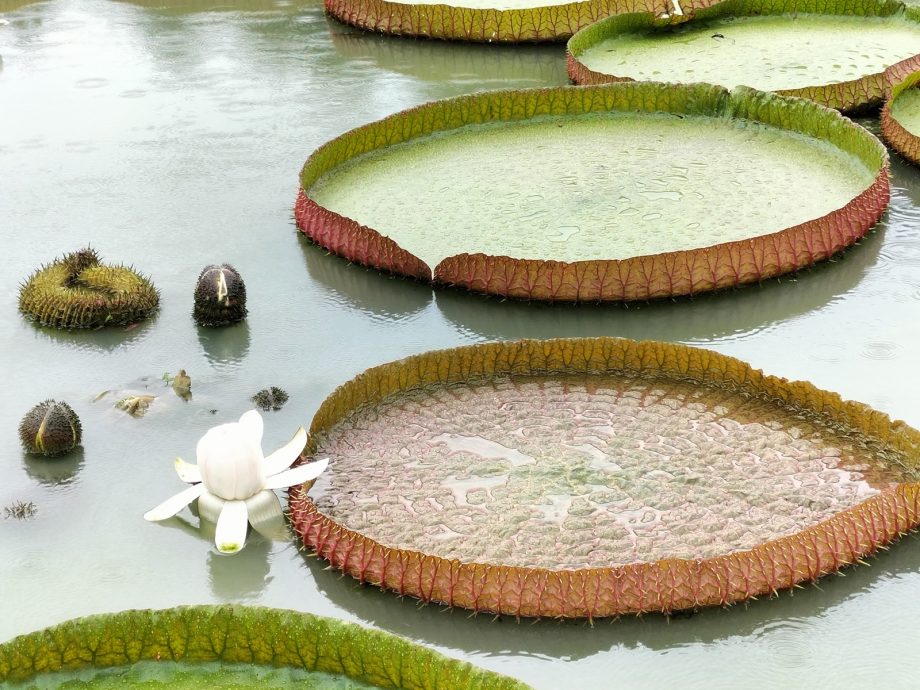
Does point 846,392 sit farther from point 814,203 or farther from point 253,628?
point 253,628

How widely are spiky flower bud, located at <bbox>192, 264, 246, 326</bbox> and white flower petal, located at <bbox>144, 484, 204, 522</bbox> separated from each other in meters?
Answer: 1.84

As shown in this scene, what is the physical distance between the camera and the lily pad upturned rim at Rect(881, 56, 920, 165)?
8.41 meters

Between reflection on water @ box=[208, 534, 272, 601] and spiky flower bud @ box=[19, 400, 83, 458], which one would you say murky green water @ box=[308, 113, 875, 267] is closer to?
spiky flower bud @ box=[19, 400, 83, 458]

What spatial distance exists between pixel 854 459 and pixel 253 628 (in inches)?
101

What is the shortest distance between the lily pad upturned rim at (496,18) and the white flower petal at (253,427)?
6.97 metres

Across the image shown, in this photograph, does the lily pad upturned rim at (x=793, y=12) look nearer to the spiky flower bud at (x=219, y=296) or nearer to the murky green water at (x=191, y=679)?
the spiky flower bud at (x=219, y=296)

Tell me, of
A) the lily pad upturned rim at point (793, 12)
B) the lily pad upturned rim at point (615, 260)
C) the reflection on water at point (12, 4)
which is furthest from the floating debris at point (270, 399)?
the reflection on water at point (12, 4)

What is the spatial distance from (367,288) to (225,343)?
0.94 meters

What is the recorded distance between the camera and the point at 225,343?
22.1 feet

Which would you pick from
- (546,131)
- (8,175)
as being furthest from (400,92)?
(8,175)

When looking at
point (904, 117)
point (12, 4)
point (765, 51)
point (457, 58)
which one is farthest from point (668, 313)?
point (12, 4)

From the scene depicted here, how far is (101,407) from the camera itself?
615cm

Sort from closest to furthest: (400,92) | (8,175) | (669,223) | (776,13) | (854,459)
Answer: (854,459) → (669,223) → (8,175) → (400,92) → (776,13)

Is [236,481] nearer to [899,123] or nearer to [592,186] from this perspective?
[592,186]
